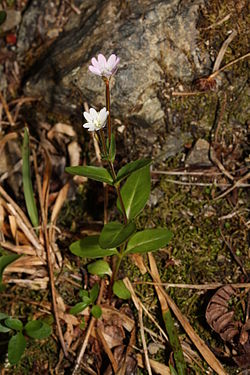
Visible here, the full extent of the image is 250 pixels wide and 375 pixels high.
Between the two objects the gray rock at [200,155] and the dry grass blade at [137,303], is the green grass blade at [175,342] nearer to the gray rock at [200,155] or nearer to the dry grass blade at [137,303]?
the dry grass blade at [137,303]

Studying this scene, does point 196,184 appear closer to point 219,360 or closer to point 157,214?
point 157,214

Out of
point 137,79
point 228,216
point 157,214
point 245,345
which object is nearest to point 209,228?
point 228,216

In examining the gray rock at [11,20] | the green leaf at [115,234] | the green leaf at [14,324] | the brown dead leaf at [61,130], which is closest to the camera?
the green leaf at [115,234]

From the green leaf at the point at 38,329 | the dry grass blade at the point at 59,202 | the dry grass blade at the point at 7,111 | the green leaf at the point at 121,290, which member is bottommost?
the green leaf at the point at 121,290

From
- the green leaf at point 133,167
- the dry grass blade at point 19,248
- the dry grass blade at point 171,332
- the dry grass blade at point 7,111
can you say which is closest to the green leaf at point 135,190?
the green leaf at point 133,167

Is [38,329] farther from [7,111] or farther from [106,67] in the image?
[7,111]

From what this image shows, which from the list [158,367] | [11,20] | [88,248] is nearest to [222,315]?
[158,367]

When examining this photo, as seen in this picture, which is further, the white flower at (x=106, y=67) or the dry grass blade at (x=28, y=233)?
the dry grass blade at (x=28, y=233)
